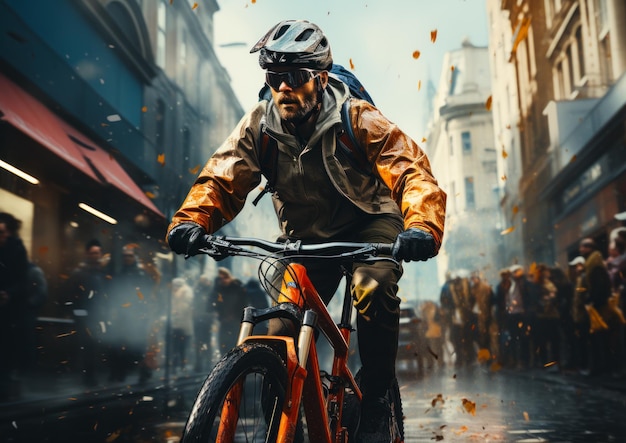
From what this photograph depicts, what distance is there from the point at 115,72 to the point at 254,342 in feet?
39.6

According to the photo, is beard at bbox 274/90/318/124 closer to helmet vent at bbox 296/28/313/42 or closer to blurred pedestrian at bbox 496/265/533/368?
helmet vent at bbox 296/28/313/42

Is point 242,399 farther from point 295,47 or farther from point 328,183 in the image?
point 295,47

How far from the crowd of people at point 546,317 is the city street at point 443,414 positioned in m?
0.89

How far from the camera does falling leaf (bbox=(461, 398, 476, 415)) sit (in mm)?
8563

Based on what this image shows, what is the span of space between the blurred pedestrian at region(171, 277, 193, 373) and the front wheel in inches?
454

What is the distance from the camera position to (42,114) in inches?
431

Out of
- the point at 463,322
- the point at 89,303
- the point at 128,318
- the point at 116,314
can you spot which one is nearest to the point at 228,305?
the point at 128,318

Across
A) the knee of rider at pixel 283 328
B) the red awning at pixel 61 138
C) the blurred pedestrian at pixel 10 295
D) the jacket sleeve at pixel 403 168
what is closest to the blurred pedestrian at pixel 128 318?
the red awning at pixel 61 138

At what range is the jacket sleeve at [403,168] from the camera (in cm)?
353

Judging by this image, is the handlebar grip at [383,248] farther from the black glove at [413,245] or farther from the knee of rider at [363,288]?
the knee of rider at [363,288]

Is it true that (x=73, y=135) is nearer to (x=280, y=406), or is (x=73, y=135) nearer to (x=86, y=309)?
(x=86, y=309)

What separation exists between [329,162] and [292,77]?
0.46 meters

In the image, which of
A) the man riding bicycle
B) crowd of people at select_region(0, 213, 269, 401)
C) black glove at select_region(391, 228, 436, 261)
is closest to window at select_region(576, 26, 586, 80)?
crowd of people at select_region(0, 213, 269, 401)

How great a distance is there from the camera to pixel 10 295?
8.55m
